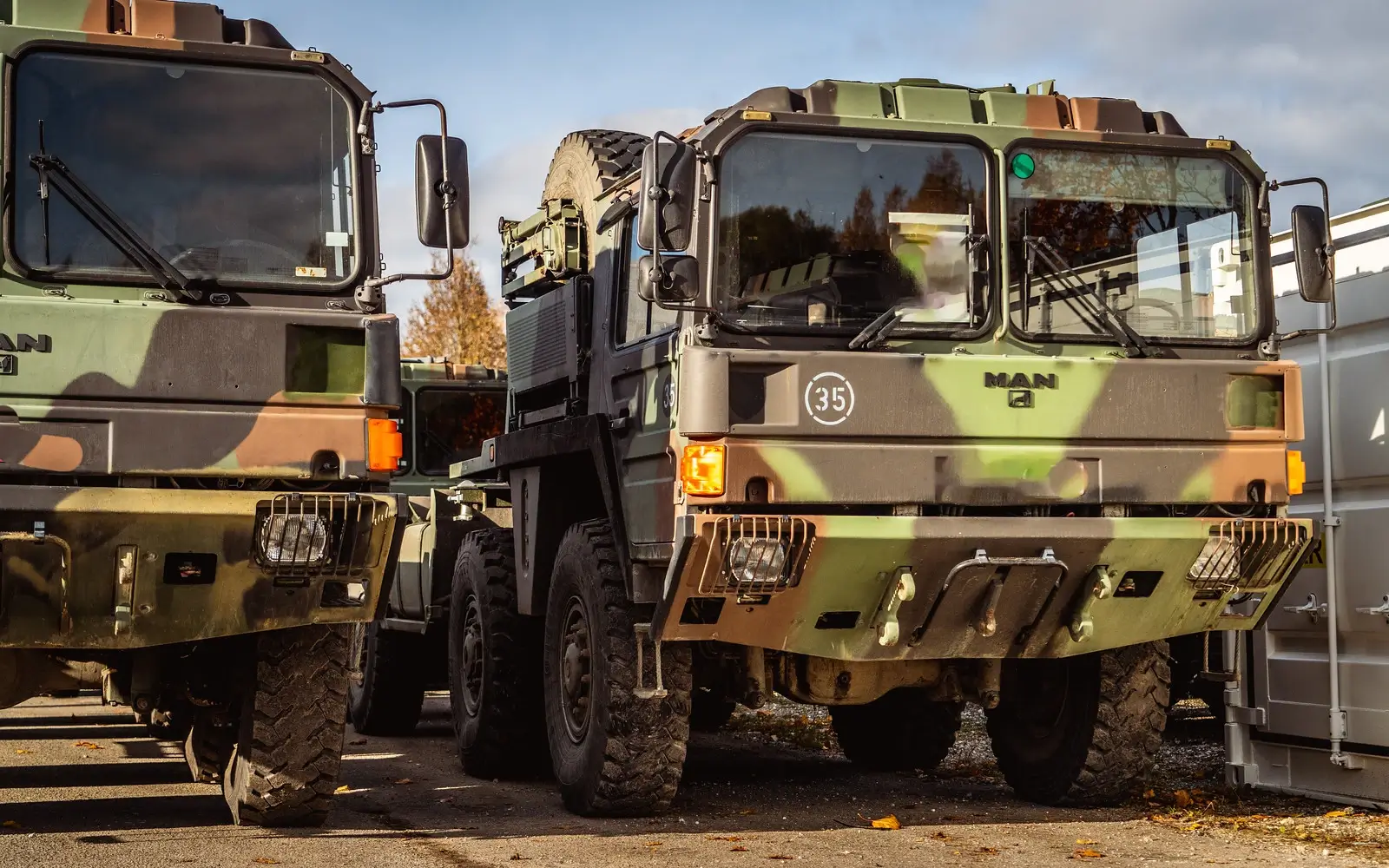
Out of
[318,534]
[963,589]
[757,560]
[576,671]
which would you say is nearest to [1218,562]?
[963,589]

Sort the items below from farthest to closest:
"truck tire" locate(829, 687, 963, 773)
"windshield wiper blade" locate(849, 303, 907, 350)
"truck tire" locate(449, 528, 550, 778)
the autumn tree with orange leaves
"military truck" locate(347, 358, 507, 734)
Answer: the autumn tree with orange leaves
"military truck" locate(347, 358, 507, 734)
"truck tire" locate(829, 687, 963, 773)
"truck tire" locate(449, 528, 550, 778)
"windshield wiper blade" locate(849, 303, 907, 350)

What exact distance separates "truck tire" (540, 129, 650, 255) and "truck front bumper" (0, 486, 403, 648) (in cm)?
285

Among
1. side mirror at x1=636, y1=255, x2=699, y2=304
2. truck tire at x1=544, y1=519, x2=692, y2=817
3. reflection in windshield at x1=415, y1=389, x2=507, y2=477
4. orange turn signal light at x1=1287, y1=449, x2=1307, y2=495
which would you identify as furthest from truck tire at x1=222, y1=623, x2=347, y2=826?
reflection in windshield at x1=415, y1=389, x2=507, y2=477

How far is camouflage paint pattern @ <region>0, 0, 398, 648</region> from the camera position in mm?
6891

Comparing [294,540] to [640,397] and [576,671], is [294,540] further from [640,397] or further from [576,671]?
[576,671]

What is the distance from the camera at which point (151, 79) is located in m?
7.49

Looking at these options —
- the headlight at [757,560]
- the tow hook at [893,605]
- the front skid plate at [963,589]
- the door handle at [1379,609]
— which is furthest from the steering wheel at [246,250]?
the door handle at [1379,609]

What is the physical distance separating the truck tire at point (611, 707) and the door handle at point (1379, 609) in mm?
3147

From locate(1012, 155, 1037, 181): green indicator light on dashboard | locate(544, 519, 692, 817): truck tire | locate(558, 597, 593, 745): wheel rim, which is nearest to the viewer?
locate(1012, 155, 1037, 181): green indicator light on dashboard

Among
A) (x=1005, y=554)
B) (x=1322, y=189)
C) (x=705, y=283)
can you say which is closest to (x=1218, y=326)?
(x=1322, y=189)

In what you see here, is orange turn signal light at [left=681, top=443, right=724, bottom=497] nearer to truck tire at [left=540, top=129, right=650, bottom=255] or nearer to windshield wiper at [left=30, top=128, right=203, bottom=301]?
windshield wiper at [left=30, top=128, right=203, bottom=301]

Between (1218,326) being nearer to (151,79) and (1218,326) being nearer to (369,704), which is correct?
(151,79)

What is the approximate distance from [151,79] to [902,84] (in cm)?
324

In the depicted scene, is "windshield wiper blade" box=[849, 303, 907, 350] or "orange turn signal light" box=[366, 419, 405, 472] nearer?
"orange turn signal light" box=[366, 419, 405, 472]
